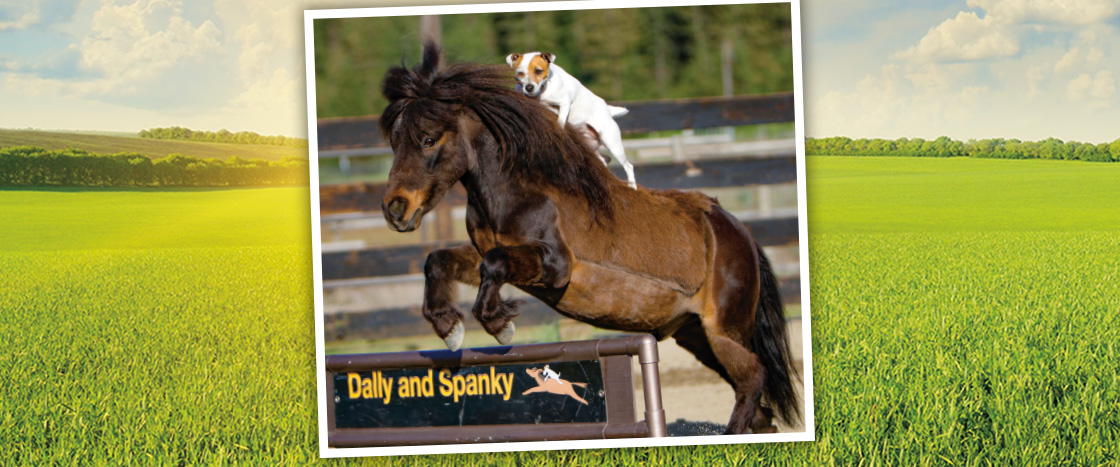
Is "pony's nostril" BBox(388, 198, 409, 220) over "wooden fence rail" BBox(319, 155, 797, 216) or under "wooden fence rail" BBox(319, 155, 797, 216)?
under

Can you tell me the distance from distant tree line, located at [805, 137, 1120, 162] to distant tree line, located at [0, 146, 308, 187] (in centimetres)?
342

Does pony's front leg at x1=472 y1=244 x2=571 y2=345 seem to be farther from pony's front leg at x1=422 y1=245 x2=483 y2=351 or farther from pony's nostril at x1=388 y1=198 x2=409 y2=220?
pony's nostril at x1=388 y1=198 x2=409 y2=220

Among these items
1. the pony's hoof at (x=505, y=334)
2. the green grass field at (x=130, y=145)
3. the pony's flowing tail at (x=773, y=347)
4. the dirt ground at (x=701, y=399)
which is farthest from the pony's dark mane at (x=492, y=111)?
the green grass field at (x=130, y=145)

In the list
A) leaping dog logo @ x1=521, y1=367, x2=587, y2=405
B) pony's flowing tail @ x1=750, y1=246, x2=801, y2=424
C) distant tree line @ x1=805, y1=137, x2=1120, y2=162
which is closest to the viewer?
leaping dog logo @ x1=521, y1=367, x2=587, y2=405

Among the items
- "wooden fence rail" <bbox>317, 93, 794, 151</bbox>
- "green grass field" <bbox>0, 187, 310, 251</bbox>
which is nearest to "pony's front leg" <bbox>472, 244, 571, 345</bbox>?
"wooden fence rail" <bbox>317, 93, 794, 151</bbox>

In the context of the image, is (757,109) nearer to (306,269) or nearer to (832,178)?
(832,178)

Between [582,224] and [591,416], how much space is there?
0.80m

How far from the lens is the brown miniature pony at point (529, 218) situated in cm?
293

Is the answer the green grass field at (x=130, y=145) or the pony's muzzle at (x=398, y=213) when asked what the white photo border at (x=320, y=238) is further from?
the green grass field at (x=130, y=145)

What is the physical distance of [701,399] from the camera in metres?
3.92

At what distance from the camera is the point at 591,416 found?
3.19 meters

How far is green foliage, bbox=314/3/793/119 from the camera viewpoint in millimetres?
3455

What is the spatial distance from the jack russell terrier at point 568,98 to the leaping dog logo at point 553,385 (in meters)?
Answer: 0.90

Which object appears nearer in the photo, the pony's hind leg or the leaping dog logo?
the leaping dog logo
